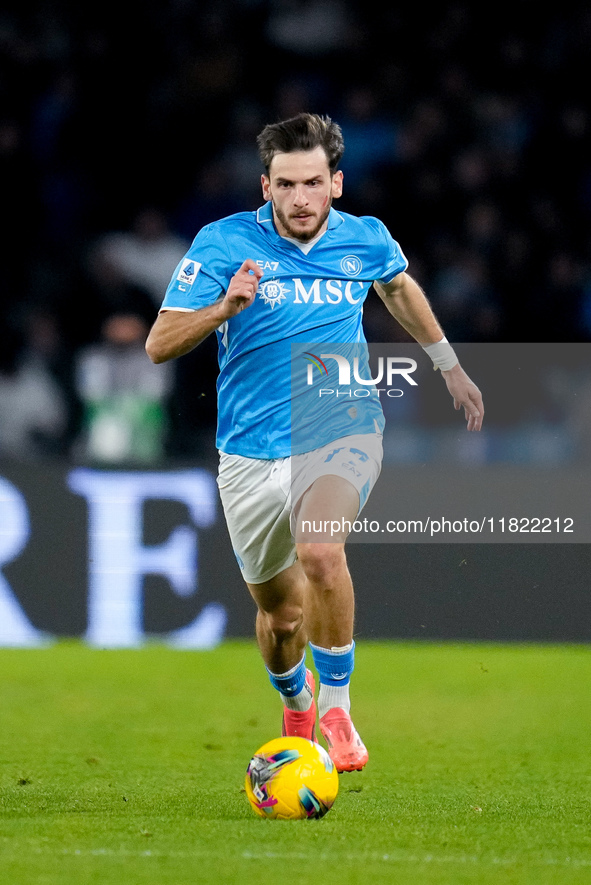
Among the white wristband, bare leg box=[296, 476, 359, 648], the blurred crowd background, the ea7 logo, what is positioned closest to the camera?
bare leg box=[296, 476, 359, 648]

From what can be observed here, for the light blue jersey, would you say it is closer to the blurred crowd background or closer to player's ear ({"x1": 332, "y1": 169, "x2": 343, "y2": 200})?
player's ear ({"x1": 332, "y1": 169, "x2": 343, "y2": 200})

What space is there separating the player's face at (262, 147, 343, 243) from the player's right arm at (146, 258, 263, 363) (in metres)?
0.26

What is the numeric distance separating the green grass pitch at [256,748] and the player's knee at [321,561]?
2.52 ft

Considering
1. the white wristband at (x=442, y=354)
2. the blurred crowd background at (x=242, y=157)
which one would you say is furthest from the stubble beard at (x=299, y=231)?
the blurred crowd background at (x=242, y=157)

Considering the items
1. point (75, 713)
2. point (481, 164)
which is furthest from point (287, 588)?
point (481, 164)

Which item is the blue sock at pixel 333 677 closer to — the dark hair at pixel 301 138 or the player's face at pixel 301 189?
the player's face at pixel 301 189

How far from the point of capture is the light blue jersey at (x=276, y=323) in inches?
203

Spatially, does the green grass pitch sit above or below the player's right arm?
below

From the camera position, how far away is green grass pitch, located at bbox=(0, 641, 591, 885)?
3.72 m

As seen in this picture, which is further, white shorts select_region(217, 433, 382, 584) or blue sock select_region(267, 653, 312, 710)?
blue sock select_region(267, 653, 312, 710)

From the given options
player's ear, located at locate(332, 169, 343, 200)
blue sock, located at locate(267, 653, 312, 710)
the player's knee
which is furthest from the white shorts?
player's ear, located at locate(332, 169, 343, 200)

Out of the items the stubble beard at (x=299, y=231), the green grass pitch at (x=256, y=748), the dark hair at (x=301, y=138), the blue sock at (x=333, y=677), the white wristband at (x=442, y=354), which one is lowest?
the green grass pitch at (x=256, y=748)

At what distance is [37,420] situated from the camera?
31.6 feet

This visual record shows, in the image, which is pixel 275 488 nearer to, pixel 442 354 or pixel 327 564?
pixel 327 564
